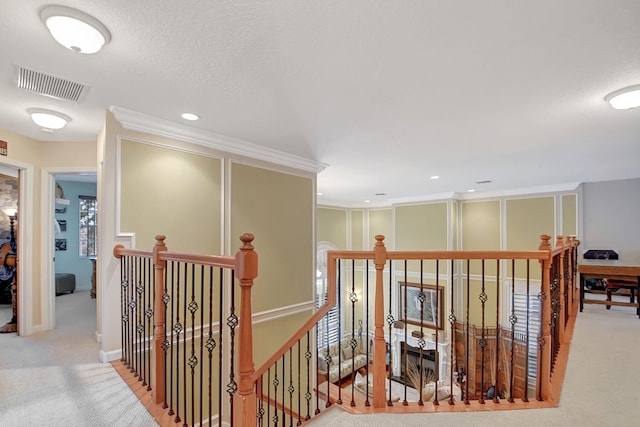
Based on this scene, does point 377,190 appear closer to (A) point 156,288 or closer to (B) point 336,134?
(B) point 336,134

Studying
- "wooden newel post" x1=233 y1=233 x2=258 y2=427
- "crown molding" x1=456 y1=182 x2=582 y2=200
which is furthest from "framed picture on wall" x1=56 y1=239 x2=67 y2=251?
"crown molding" x1=456 y1=182 x2=582 y2=200

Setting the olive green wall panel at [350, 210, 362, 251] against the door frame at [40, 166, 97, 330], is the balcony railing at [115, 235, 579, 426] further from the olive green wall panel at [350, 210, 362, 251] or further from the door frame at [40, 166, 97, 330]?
the olive green wall panel at [350, 210, 362, 251]

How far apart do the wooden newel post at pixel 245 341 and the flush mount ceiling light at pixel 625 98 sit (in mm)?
2942

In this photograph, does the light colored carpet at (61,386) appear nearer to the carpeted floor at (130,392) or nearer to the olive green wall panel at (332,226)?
the carpeted floor at (130,392)

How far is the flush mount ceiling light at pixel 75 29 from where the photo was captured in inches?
60.4

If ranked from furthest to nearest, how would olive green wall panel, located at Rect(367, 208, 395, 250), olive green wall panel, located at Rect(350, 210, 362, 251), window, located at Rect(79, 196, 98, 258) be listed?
olive green wall panel, located at Rect(350, 210, 362, 251), olive green wall panel, located at Rect(367, 208, 395, 250), window, located at Rect(79, 196, 98, 258)

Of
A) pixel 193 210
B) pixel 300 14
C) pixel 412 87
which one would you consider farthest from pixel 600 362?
pixel 193 210

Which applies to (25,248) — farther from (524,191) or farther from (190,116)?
(524,191)

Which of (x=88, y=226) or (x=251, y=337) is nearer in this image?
(x=251, y=337)

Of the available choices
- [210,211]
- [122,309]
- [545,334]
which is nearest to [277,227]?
[210,211]

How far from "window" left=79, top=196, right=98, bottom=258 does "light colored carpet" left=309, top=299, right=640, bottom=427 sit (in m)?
7.48

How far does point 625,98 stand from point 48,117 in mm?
4867

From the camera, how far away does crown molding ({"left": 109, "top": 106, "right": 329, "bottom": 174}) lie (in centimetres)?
280

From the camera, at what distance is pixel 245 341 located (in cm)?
145
